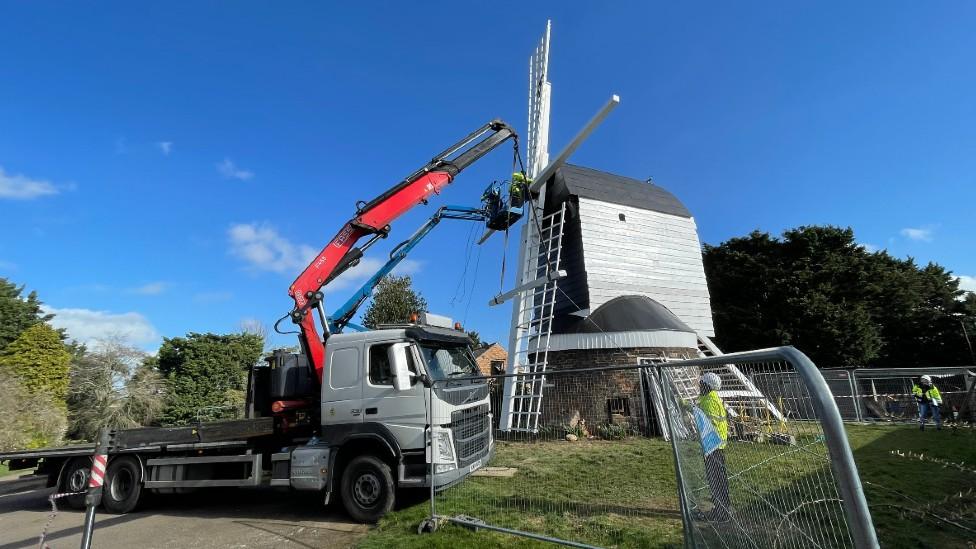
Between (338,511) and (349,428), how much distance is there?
158 cm

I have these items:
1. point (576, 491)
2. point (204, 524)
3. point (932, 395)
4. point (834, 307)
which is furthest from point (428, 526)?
point (834, 307)

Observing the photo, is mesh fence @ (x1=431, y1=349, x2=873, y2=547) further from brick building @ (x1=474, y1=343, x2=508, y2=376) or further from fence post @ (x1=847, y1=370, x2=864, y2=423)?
brick building @ (x1=474, y1=343, x2=508, y2=376)

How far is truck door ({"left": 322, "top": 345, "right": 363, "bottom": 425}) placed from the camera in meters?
7.32

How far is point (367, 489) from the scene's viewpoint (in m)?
6.95

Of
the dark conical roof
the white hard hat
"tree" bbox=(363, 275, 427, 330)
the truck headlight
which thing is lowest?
the truck headlight

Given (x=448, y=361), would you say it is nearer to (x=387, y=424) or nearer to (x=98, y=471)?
(x=387, y=424)

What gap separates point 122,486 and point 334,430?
15.4ft

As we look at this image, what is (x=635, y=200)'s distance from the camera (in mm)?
17656

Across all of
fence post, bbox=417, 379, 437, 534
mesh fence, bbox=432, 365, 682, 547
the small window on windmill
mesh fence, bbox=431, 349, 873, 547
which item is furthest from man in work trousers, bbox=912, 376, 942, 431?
fence post, bbox=417, 379, 437, 534

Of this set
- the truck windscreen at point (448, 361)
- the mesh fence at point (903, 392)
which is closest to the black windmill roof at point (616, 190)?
the mesh fence at point (903, 392)

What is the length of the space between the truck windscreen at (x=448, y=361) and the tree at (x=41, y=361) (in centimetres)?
3310

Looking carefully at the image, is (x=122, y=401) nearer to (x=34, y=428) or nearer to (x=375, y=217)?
(x=34, y=428)

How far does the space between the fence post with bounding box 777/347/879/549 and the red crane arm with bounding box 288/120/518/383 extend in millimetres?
7055

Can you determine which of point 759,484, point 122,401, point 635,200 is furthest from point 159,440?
point 122,401
